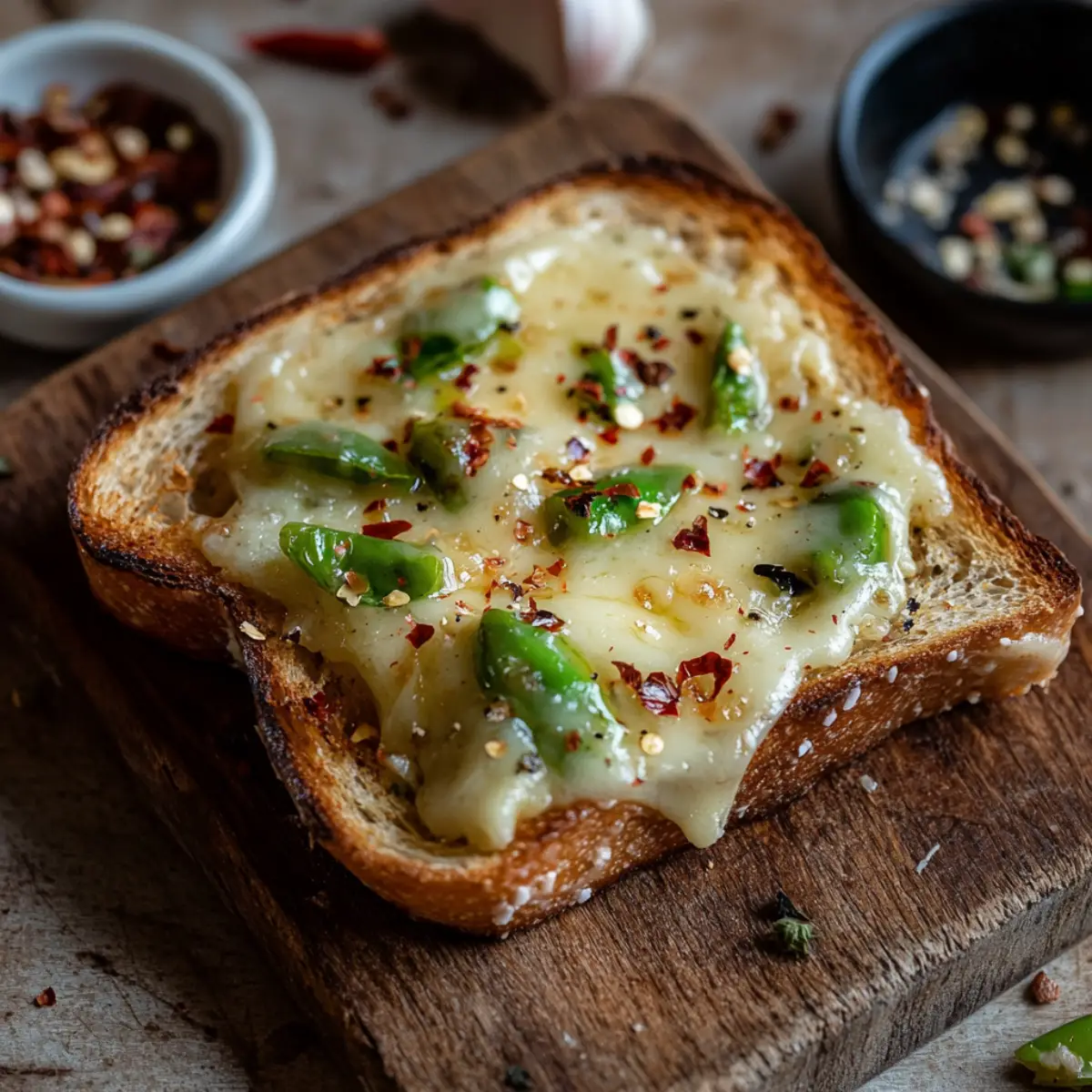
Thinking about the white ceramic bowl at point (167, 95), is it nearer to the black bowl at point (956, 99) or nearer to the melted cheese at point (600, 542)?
the melted cheese at point (600, 542)

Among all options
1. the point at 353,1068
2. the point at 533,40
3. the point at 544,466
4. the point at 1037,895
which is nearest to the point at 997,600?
the point at 1037,895

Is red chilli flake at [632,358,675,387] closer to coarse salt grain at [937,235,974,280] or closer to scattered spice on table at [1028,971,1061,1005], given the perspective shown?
coarse salt grain at [937,235,974,280]

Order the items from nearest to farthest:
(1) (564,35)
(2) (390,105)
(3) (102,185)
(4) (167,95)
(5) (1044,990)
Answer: (5) (1044,990), (3) (102,185), (4) (167,95), (1) (564,35), (2) (390,105)

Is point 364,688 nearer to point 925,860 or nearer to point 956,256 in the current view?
point 925,860

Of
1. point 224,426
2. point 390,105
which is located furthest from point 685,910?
point 390,105

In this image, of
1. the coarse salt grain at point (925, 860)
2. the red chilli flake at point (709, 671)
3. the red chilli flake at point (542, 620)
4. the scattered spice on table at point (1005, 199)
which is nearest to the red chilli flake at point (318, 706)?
the red chilli flake at point (542, 620)

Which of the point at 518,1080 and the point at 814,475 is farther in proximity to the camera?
the point at 814,475

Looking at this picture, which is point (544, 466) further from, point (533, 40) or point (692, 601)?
point (533, 40)

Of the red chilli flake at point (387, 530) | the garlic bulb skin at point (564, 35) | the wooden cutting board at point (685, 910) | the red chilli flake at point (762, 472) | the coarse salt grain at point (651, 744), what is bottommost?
the wooden cutting board at point (685, 910)
